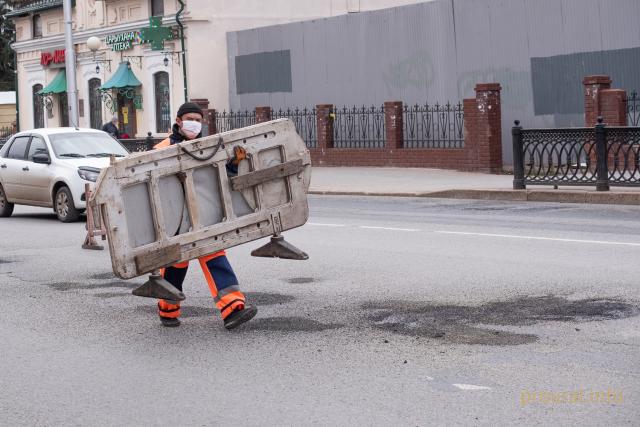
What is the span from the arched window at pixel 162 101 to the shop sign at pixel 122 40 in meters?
1.66

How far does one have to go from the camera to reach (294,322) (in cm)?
916

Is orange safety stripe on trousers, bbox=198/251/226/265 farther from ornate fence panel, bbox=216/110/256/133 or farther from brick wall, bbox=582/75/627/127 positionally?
ornate fence panel, bbox=216/110/256/133

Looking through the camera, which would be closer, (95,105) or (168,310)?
(168,310)

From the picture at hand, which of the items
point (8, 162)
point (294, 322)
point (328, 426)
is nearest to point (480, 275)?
point (294, 322)

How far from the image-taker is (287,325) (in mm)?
9055

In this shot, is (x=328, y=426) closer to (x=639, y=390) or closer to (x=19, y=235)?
(x=639, y=390)

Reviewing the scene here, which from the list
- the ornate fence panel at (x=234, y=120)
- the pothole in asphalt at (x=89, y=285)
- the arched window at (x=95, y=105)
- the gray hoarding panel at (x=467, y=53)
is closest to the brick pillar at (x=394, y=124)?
the gray hoarding panel at (x=467, y=53)

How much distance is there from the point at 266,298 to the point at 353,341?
2244 mm

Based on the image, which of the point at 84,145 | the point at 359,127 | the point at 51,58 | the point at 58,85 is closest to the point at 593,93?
the point at 359,127

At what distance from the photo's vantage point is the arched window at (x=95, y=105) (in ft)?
151

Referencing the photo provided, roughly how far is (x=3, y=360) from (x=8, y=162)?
1350 cm

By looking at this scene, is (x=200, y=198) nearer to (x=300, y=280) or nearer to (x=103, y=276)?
(x=300, y=280)

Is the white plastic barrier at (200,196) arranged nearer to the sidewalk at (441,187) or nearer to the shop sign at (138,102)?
the sidewalk at (441,187)

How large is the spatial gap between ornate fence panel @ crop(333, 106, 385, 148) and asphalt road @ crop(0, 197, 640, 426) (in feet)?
58.0
